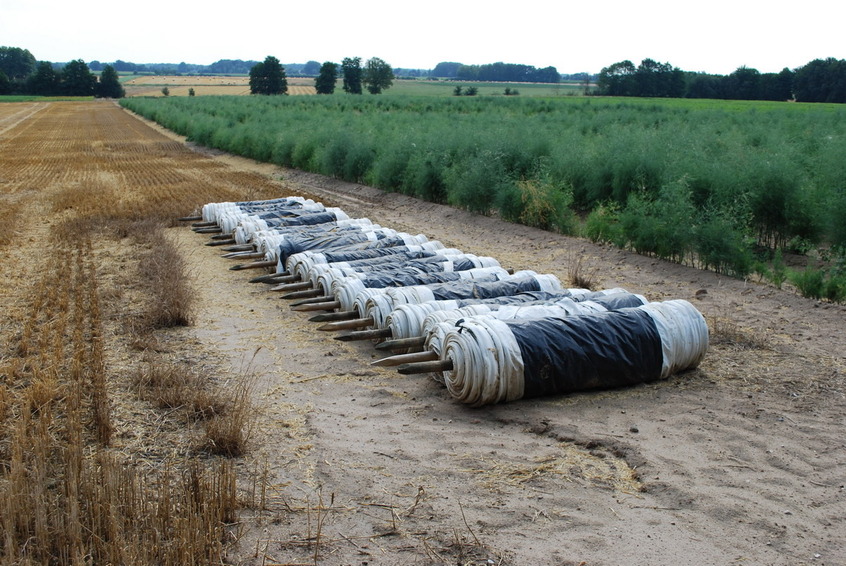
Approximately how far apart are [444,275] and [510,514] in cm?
480

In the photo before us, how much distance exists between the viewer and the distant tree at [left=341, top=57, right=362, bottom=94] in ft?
306

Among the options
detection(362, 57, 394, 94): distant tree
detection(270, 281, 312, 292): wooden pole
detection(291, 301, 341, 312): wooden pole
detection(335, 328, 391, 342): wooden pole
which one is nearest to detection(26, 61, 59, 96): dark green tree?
detection(362, 57, 394, 94): distant tree

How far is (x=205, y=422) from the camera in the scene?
5.57 meters

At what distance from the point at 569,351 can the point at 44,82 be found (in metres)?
112

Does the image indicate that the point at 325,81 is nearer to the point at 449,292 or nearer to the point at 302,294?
the point at 302,294

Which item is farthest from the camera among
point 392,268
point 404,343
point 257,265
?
point 257,265

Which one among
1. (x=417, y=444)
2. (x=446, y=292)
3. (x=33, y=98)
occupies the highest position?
(x=33, y=98)

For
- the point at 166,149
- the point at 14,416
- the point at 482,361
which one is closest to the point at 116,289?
the point at 14,416

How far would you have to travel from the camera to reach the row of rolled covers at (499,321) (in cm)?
607

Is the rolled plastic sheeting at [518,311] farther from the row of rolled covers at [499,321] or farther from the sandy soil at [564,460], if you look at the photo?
the sandy soil at [564,460]

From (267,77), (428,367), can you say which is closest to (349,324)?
(428,367)

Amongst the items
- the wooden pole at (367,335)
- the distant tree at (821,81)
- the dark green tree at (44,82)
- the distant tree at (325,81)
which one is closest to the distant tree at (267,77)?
the distant tree at (325,81)

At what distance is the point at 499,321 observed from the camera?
6305mm

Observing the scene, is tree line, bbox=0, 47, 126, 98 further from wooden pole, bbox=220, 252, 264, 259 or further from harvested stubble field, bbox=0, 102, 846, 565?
harvested stubble field, bbox=0, 102, 846, 565
